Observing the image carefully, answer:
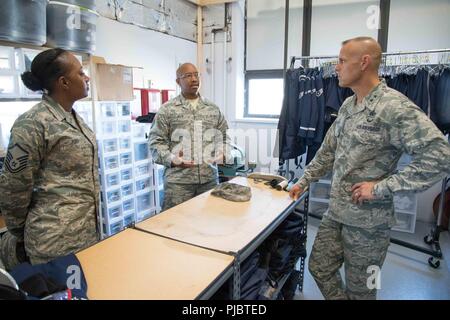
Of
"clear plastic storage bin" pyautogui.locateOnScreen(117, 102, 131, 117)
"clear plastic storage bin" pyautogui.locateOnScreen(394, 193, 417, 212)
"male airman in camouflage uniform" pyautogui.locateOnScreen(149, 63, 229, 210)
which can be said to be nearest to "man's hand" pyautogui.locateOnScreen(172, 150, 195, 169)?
"male airman in camouflage uniform" pyautogui.locateOnScreen(149, 63, 229, 210)

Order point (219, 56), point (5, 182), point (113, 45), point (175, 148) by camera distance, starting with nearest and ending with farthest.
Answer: point (5, 182), point (175, 148), point (113, 45), point (219, 56)

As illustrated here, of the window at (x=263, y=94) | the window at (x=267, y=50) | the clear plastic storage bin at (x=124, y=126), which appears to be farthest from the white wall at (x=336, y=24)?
the clear plastic storage bin at (x=124, y=126)

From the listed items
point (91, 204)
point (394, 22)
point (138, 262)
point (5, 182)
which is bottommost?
point (138, 262)

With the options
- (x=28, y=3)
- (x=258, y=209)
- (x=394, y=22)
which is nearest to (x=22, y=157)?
(x=258, y=209)

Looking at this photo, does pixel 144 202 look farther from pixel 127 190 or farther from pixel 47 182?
pixel 47 182

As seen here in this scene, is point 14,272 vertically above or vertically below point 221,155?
below

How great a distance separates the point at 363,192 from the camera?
1521 mm

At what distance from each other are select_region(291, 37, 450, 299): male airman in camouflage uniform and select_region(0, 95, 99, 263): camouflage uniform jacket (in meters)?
1.28

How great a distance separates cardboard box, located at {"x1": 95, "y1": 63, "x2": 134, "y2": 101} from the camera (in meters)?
2.76

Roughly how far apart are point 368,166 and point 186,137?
50.8 inches

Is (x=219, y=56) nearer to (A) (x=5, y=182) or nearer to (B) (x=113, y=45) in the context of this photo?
(B) (x=113, y=45)

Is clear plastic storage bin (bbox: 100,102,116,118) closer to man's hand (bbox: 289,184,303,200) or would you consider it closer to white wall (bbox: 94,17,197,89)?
white wall (bbox: 94,17,197,89)

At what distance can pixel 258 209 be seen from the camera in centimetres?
171

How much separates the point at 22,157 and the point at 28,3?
1.29 m
